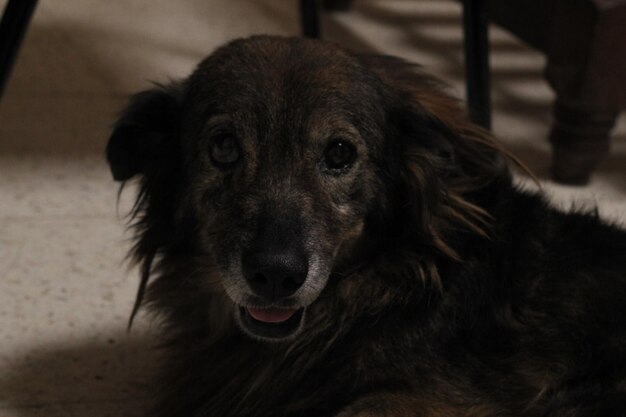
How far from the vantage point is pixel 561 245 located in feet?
7.28

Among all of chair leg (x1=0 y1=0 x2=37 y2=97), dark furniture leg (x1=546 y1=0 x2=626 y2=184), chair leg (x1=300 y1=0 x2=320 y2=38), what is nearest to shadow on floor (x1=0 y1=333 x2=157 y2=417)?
chair leg (x1=0 y1=0 x2=37 y2=97)

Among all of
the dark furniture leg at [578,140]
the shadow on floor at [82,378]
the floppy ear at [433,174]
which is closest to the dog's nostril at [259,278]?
the floppy ear at [433,174]

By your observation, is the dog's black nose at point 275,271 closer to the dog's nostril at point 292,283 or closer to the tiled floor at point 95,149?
the dog's nostril at point 292,283

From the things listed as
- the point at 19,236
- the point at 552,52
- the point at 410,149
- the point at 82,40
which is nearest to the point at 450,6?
the point at 82,40

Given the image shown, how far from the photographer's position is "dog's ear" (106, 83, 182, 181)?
2.26 m

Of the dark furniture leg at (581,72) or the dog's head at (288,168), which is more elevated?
the dog's head at (288,168)

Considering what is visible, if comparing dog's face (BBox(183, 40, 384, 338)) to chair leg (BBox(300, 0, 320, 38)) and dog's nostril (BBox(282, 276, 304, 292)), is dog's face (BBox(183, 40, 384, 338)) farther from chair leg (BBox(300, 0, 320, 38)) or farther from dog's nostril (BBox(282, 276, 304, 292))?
chair leg (BBox(300, 0, 320, 38))

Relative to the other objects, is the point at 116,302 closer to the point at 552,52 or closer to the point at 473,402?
the point at 473,402

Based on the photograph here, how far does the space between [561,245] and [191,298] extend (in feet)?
2.48

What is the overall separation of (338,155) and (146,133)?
1.42 ft

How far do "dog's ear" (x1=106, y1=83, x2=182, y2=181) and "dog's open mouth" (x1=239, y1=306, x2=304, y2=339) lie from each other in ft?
1.32

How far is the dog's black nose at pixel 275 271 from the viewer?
194 centimetres

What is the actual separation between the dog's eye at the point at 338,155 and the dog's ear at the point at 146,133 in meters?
0.35

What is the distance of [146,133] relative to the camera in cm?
228
